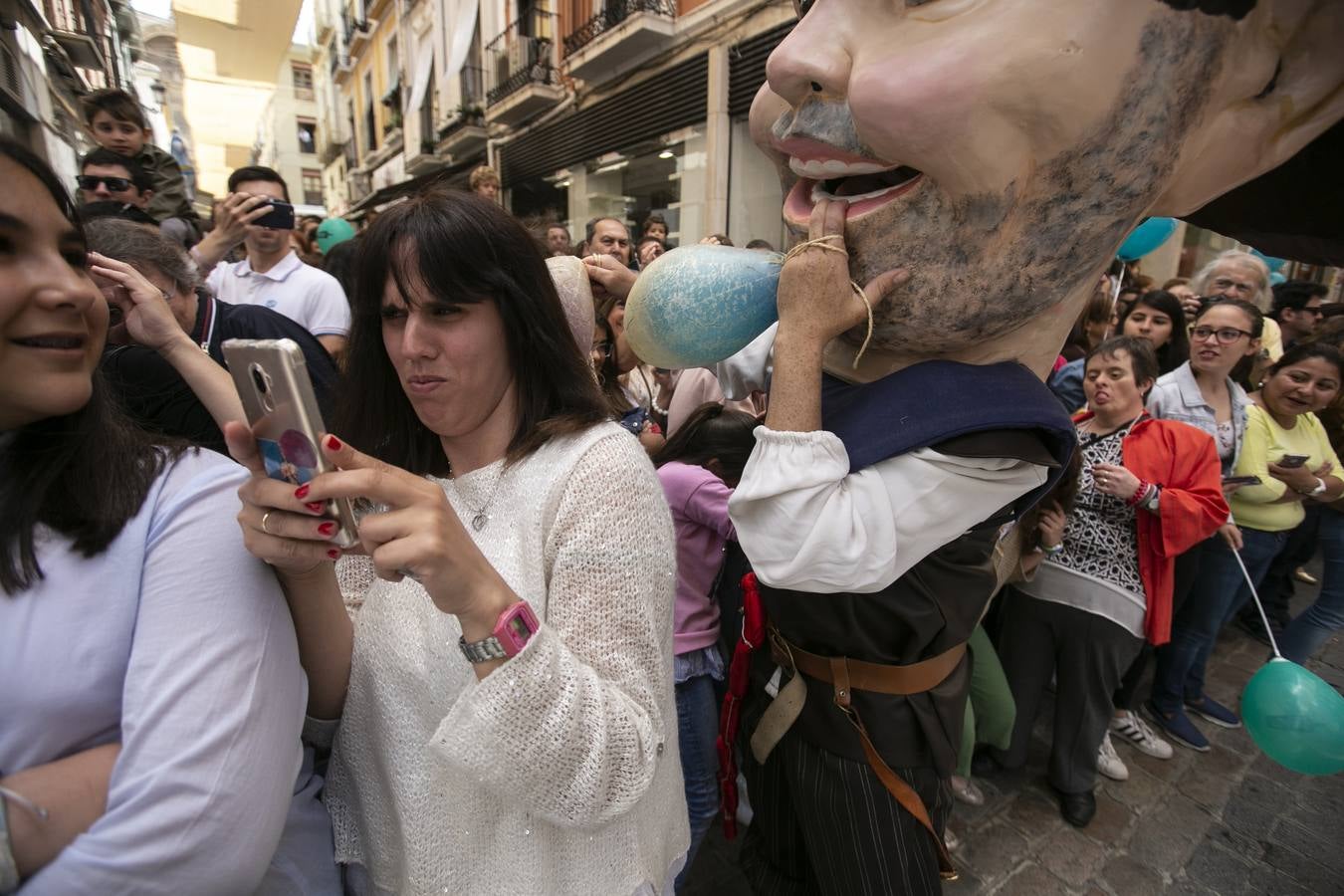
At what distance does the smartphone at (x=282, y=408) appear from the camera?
0.66 meters

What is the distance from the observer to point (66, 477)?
0.82 metres

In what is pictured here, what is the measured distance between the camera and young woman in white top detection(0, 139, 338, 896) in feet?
2.33

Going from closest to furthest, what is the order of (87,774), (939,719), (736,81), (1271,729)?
(87,774) → (939,719) → (1271,729) → (736,81)

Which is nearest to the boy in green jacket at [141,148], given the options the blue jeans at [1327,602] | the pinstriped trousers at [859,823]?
the pinstriped trousers at [859,823]

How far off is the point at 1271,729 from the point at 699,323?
6.53 feet

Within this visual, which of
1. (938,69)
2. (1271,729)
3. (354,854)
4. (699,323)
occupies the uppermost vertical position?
(938,69)

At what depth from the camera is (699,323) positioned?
115 cm

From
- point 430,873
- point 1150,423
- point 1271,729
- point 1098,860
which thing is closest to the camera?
point 430,873

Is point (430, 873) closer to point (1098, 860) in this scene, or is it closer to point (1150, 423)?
point (1098, 860)

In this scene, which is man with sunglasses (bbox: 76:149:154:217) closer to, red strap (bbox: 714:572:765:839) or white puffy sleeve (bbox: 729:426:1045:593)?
red strap (bbox: 714:572:765:839)

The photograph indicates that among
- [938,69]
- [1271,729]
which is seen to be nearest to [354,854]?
[938,69]

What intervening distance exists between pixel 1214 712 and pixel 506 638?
401 centimetres

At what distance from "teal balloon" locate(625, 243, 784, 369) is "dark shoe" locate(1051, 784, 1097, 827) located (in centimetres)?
257

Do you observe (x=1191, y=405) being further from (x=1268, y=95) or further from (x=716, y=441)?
(x=1268, y=95)
